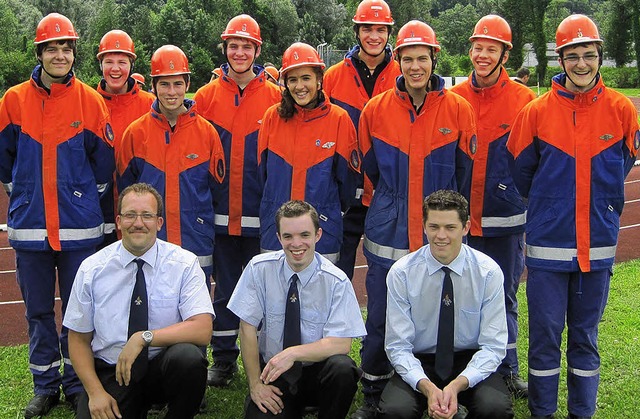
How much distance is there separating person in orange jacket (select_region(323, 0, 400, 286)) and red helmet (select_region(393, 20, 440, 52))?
86 centimetres

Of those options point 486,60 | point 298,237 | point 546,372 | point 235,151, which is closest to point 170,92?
point 235,151

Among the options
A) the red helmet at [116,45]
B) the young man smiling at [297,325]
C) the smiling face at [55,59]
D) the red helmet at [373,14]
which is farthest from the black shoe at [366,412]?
the red helmet at [116,45]

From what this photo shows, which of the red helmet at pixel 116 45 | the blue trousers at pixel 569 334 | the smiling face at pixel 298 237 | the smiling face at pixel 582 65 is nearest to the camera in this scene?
the smiling face at pixel 298 237

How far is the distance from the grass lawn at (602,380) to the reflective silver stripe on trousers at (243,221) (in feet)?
4.15

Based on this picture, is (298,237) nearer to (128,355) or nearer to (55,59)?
(128,355)

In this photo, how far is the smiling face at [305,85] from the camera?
5.25m

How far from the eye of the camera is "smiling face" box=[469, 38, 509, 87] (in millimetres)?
5586

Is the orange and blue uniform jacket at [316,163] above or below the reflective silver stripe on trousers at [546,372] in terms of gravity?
above

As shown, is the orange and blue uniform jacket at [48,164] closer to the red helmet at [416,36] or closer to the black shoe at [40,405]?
the black shoe at [40,405]

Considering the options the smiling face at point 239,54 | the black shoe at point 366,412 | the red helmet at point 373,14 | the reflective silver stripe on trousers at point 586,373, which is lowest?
the black shoe at point 366,412

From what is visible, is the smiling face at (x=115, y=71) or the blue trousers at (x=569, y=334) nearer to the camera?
the blue trousers at (x=569, y=334)

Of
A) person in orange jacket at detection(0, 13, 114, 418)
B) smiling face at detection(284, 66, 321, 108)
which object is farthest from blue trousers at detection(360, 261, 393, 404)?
person in orange jacket at detection(0, 13, 114, 418)

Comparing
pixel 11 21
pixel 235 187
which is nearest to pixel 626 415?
pixel 235 187

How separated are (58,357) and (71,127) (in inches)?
65.9
